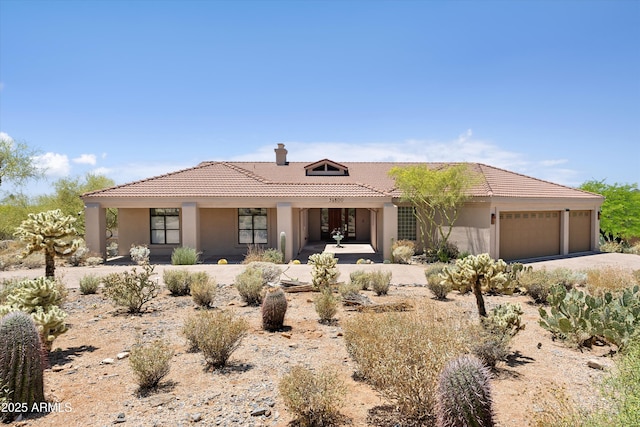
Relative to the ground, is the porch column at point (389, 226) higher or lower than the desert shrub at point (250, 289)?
higher

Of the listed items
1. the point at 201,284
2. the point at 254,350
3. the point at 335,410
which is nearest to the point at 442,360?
the point at 335,410

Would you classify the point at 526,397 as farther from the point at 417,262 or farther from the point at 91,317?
the point at 417,262

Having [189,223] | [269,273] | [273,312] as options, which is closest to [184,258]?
[189,223]

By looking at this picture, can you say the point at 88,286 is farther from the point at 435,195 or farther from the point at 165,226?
the point at 435,195

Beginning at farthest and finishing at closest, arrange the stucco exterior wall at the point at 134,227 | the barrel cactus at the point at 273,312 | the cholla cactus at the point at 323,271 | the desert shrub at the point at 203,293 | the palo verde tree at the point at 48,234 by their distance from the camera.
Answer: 1. the stucco exterior wall at the point at 134,227
2. the cholla cactus at the point at 323,271
3. the desert shrub at the point at 203,293
4. the palo verde tree at the point at 48,234
5. the barrel cactus at the point at 273,312

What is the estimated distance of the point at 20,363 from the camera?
16.8ft

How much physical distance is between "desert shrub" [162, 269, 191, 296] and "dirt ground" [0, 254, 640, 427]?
1.68m

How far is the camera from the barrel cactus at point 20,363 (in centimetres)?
508

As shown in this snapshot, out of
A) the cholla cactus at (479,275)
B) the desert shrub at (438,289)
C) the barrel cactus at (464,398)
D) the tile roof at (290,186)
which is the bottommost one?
the desert shrub at (438,289)

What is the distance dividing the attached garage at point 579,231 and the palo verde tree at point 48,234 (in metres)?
24.9

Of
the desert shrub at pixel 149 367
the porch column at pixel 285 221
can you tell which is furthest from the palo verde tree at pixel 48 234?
the porch column at pixel 285 221

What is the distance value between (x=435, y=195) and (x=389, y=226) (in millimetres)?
2833

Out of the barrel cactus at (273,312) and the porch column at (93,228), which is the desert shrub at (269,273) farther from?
the porch column at (93,228)

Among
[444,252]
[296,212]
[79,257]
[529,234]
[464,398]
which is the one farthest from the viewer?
[296,212]
